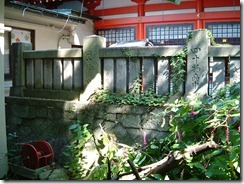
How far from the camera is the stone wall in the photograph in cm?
471

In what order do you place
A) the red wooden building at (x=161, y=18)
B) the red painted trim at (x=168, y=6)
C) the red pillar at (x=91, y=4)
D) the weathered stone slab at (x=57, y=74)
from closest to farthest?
1. the weathered stone slab at (x=57, y=74)
2. the red wooden building at (x=161, y=18)
3. the red painted trim at (x=168, y=6)
4. the red pillar at (x=91, y=4)

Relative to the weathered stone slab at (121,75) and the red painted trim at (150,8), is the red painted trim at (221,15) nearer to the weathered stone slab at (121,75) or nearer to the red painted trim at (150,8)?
the red painted trim at (150,8)

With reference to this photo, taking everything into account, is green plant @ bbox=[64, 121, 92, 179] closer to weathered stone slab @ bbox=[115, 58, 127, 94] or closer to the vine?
weathered stone slab @ bbox=[115, 58, 127, 94]

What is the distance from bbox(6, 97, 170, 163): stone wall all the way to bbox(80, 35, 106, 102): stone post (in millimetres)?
307

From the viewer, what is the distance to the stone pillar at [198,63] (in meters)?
4.43

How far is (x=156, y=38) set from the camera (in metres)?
11.1

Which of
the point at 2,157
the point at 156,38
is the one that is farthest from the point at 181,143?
the point at 156,38

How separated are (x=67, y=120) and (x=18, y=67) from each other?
168cm

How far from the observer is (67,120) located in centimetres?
541

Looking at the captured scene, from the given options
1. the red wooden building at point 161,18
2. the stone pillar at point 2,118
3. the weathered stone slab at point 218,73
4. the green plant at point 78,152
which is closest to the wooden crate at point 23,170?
the stone pillar at point 2,118

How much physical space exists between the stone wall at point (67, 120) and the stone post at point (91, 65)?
307 millimetres

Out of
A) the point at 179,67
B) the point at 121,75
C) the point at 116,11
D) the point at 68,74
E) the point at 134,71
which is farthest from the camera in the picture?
the point at 116,11

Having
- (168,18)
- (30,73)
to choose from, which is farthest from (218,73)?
(168,18)

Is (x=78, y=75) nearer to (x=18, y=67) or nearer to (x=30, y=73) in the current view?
(x=30, y=73)
